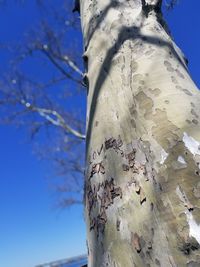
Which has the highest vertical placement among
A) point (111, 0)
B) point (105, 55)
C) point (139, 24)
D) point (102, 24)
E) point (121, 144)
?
point (111, 0)

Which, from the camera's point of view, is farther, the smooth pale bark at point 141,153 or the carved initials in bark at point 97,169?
the carved initials in bark at point 97,169

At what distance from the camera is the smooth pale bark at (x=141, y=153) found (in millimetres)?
1012

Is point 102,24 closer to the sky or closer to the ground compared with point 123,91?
closer to the sky

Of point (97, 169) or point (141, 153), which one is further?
point (97, 169)

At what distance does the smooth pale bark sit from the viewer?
3.32 ft

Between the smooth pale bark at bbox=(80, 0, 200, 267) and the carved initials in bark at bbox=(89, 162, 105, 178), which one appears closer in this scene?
the smooth pale bark at bbox=(80, 0, 200, 267)

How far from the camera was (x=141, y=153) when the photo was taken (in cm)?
119

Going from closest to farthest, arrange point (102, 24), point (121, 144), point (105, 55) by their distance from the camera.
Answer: point (121, 144)
point (105, 55)
point (102, 24)

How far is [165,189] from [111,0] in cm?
123

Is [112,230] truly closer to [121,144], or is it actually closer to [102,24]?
[121,144]

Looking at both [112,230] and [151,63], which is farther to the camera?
[151,63]

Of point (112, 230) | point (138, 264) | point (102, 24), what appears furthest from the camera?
point (102, 24)

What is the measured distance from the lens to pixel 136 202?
1.11 metres

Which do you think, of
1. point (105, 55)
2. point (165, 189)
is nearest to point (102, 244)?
point (165, 189)
